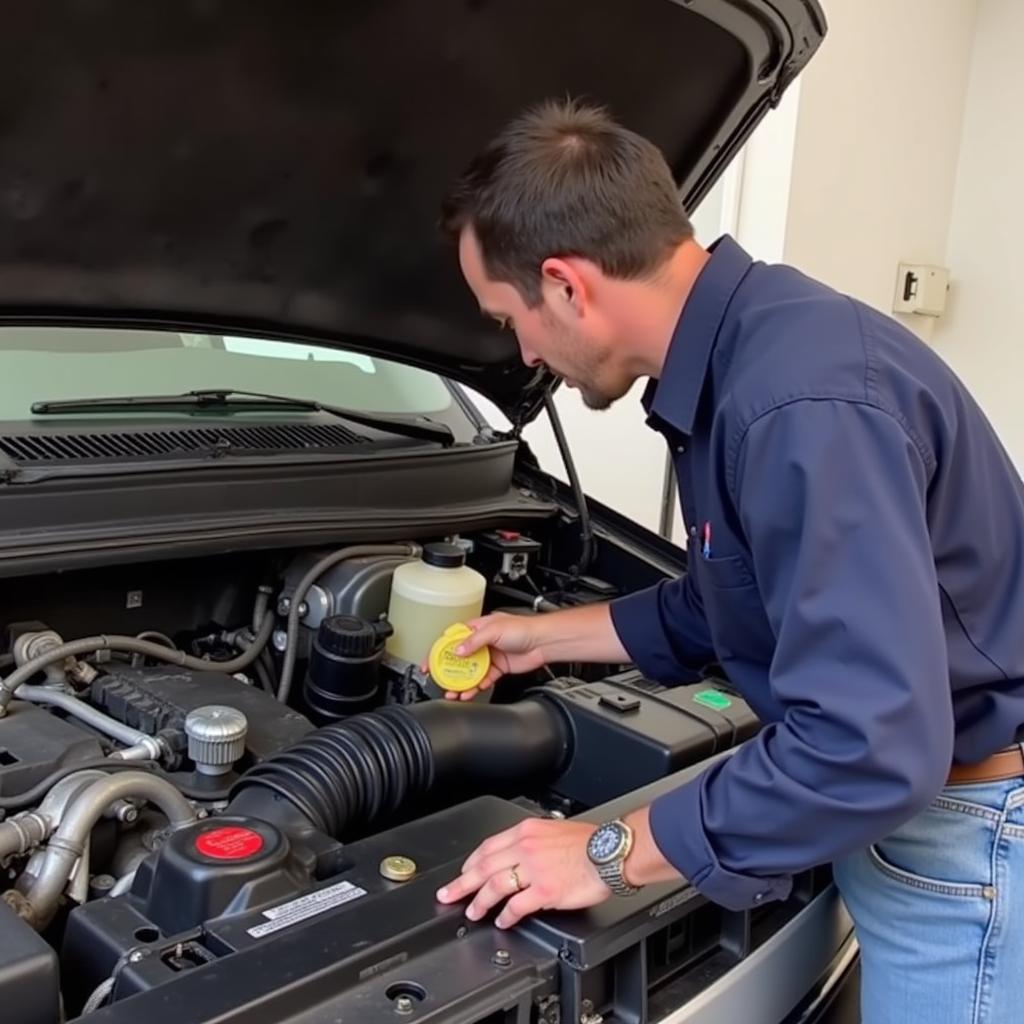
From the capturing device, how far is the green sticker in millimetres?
1395

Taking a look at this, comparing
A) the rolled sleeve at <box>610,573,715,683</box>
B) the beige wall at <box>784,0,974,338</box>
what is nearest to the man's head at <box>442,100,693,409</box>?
the rolled sleeve at <box>610,573,715,683</box>

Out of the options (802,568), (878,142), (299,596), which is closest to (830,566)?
(802,568)

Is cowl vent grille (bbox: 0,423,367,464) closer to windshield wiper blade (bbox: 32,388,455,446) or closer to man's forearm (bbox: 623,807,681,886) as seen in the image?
windshield wiper blade (bbox: 32,388,455,446)

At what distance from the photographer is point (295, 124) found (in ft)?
4.45

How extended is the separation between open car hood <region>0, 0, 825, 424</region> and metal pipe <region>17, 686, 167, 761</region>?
1.52ft

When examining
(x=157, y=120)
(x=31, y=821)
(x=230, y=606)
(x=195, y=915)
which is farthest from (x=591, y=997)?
(x=157, y=120)

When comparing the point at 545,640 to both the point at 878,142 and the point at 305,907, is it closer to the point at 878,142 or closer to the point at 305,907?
the point at 305,907

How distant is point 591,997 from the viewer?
973 millimetres

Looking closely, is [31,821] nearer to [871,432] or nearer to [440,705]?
[440,705]

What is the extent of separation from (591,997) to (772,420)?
0.50 meters

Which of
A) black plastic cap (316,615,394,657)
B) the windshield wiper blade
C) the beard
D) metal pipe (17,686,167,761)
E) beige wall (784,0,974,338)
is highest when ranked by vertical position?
beige wall (784,0,974,338)

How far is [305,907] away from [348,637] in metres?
0.49

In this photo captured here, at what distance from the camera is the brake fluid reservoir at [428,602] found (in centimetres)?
149

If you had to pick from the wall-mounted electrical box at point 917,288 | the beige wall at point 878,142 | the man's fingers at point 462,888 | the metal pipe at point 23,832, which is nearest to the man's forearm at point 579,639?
the man's fingers at point 462,888
